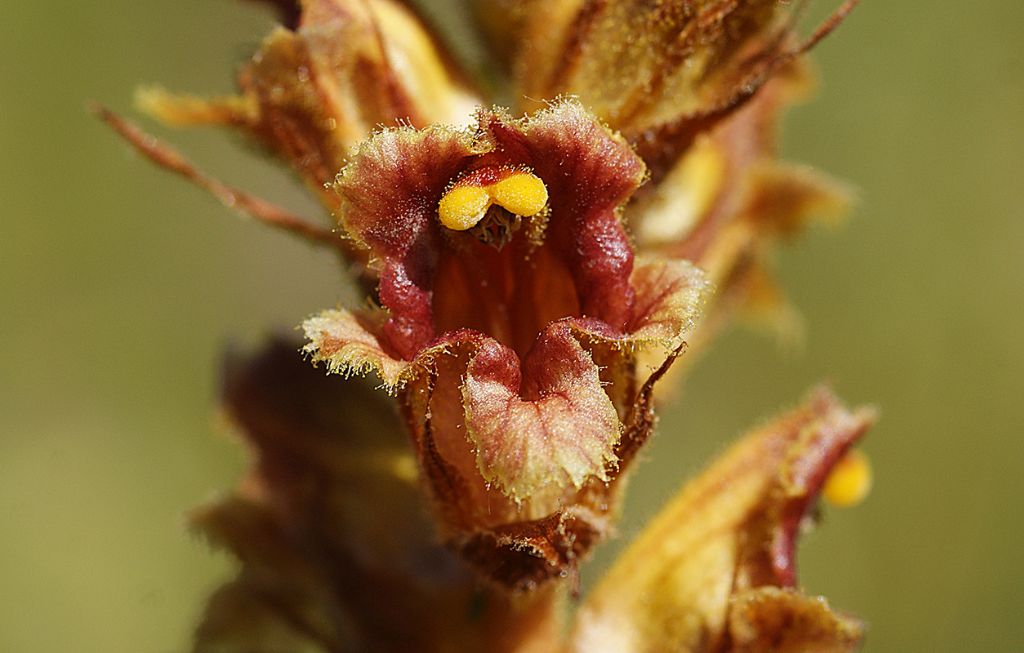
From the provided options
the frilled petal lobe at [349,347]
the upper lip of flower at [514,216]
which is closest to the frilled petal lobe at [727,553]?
the upper lip of flower at [514,216]

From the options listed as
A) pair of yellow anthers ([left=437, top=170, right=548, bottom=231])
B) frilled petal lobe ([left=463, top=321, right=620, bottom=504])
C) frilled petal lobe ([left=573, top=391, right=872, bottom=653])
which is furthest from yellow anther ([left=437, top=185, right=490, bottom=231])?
frilled petal lobe ([left=573, top=391, right=872, bottom=653])

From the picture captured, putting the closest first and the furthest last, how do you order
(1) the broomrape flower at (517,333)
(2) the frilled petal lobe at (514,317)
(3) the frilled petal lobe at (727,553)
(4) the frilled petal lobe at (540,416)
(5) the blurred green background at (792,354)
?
1. (4) the frilled petal lobe at (540,416)
2. (2) the frilled petal lobe at (514,317)
3. (1) the broomrape flower at (517,333)
4. (3) the frilled petal lobe at (727,553)
5. (5) the blurred green background at (792,354)

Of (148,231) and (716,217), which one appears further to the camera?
(148,231)

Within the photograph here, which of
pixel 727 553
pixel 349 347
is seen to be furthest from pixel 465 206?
pixel 727 553

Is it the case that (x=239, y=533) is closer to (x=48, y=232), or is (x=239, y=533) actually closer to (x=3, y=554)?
(x=3, y=554)

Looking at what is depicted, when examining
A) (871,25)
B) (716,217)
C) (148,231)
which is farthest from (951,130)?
(148,231)

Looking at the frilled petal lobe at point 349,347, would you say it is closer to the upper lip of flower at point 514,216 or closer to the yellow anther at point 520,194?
the upper lip of flower at point 514,216
